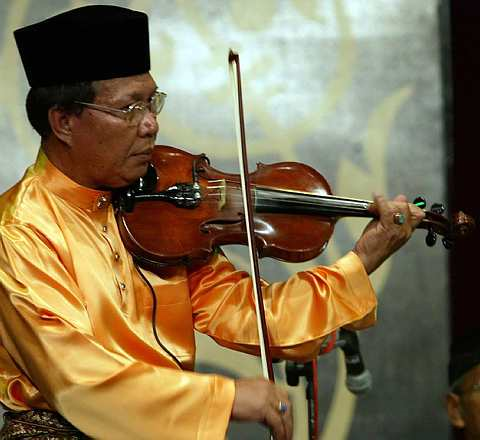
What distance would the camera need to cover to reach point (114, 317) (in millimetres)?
2193

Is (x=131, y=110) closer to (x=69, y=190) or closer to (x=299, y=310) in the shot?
(x=69, y=190)

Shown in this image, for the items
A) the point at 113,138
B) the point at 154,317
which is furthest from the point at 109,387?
the point at 113,138

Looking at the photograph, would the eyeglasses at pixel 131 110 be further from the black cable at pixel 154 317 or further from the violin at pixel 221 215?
the black cable at pixel 154 317

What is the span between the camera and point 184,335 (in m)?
2.38

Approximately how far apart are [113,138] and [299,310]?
0.64 meters

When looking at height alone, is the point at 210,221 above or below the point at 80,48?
below

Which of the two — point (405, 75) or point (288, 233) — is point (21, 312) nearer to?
point (288, 233)

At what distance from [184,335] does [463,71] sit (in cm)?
229

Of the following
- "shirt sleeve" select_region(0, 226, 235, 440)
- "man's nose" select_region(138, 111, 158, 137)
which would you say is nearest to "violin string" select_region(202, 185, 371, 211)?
"man's nose" select_region(138, 111, 158, 137)

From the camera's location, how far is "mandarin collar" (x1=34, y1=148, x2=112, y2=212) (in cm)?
228

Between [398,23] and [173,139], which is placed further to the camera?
[398,23]

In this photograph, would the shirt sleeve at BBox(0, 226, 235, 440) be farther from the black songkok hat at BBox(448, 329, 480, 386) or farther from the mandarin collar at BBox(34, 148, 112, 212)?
the black songkok hat at BBox(448, 329, 480, 386)

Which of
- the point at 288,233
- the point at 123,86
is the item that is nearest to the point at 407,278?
the point at 288,233

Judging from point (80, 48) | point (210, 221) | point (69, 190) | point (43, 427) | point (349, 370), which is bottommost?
point (349, 370)
